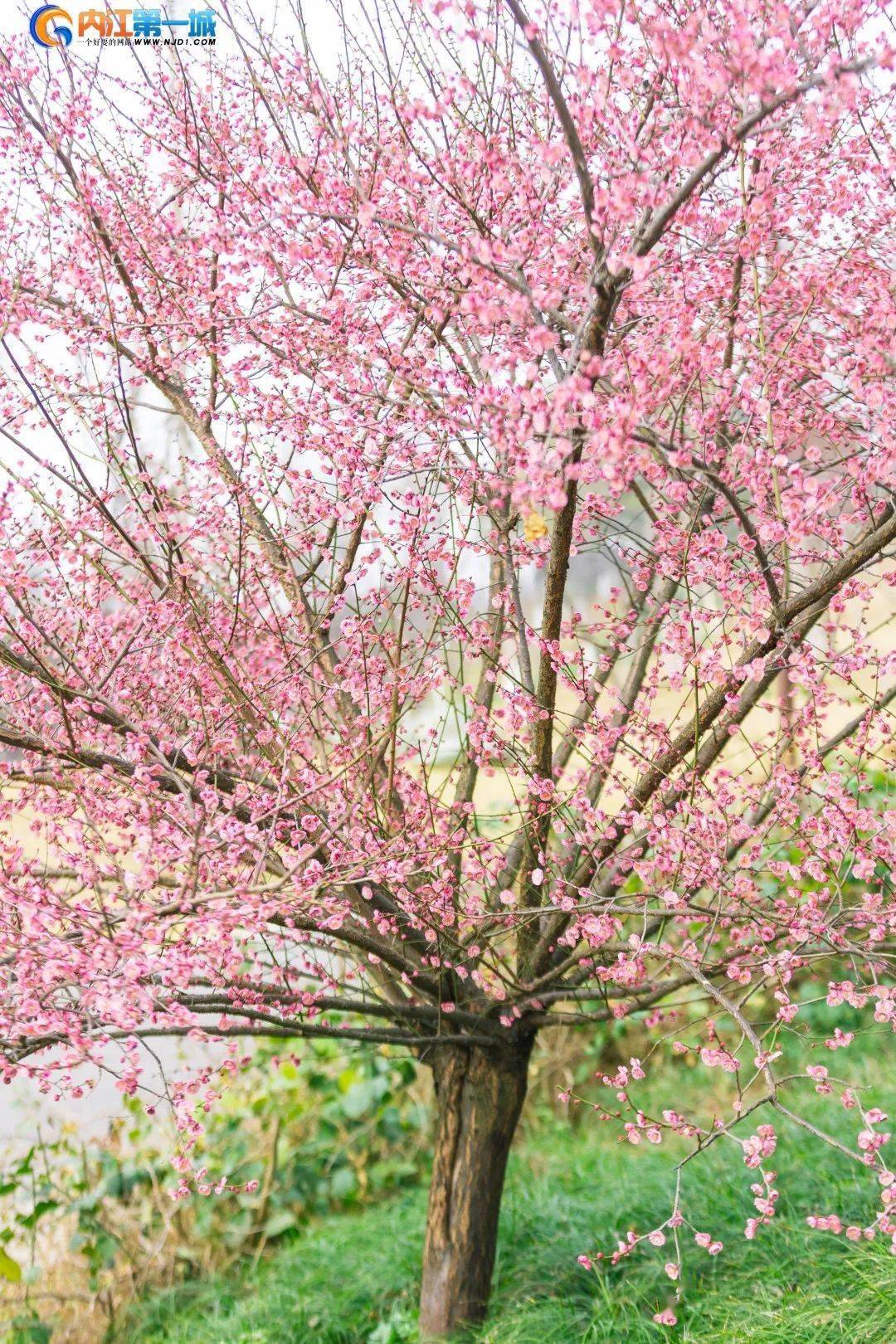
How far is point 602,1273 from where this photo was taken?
12.0ft

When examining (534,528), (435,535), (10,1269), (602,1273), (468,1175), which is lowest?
(10,1269)

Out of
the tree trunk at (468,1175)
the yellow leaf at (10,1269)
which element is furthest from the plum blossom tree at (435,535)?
the yellow leaf at (10,1269)

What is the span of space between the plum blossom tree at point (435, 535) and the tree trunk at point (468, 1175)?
0.01 meters

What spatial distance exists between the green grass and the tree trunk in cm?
13

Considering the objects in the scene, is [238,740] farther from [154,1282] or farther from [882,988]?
[154,1282]

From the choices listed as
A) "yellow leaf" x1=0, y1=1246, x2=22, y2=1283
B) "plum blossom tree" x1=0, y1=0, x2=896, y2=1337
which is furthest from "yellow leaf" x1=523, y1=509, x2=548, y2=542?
"yellow leaf" x1=0, y1=1246, x2=22, y2=1283

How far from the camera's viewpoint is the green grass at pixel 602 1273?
3205 mm

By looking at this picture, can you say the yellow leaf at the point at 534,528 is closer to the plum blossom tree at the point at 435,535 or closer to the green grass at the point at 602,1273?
the plum blossom tree at the point at 435,535

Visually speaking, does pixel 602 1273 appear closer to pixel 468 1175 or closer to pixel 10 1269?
pixel 468 1175

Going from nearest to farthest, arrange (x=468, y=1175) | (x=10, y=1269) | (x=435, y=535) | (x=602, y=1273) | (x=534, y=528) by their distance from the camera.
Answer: (x=534, y=528), (x=435, y=535), (x=468, y=1175), (x=602, y=1273), (x=10, y=1269)

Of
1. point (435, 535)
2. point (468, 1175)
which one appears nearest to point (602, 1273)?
point (468, 1175)

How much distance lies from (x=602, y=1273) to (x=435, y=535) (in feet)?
7.69

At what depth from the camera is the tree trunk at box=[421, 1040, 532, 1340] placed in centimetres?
342

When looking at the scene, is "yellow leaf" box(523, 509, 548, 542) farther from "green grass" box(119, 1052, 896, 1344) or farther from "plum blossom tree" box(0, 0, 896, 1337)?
"green grass" box(119, 1052, 896, 1344)
